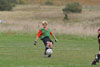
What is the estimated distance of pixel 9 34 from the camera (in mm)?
32750

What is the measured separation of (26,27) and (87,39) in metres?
5.96

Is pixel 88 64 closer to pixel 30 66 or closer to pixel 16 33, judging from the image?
pixel 30 66

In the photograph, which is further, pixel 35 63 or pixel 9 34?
pixel 9 34

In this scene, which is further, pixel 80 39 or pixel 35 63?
pixel 80 39

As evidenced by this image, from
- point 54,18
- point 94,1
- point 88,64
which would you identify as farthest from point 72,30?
point 94,1

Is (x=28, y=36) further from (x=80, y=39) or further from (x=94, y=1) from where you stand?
(x=94, y=1)

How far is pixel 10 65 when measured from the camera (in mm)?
15023

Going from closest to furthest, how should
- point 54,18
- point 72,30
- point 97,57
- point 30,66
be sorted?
point 30,66, point 97,57, point 72,30, point 54,18

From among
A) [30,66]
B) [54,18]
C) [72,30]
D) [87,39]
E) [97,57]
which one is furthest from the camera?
[54,18]

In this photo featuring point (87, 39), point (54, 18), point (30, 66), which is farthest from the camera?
point (54, 18)

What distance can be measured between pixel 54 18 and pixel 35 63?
4513 centimetres

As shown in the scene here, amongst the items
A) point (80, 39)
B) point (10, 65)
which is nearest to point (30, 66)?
point (10, 65)

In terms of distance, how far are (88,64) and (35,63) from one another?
6.54 ft

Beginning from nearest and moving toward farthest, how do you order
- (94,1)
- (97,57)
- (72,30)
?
(97,57) < (72,30) < (94,1)
